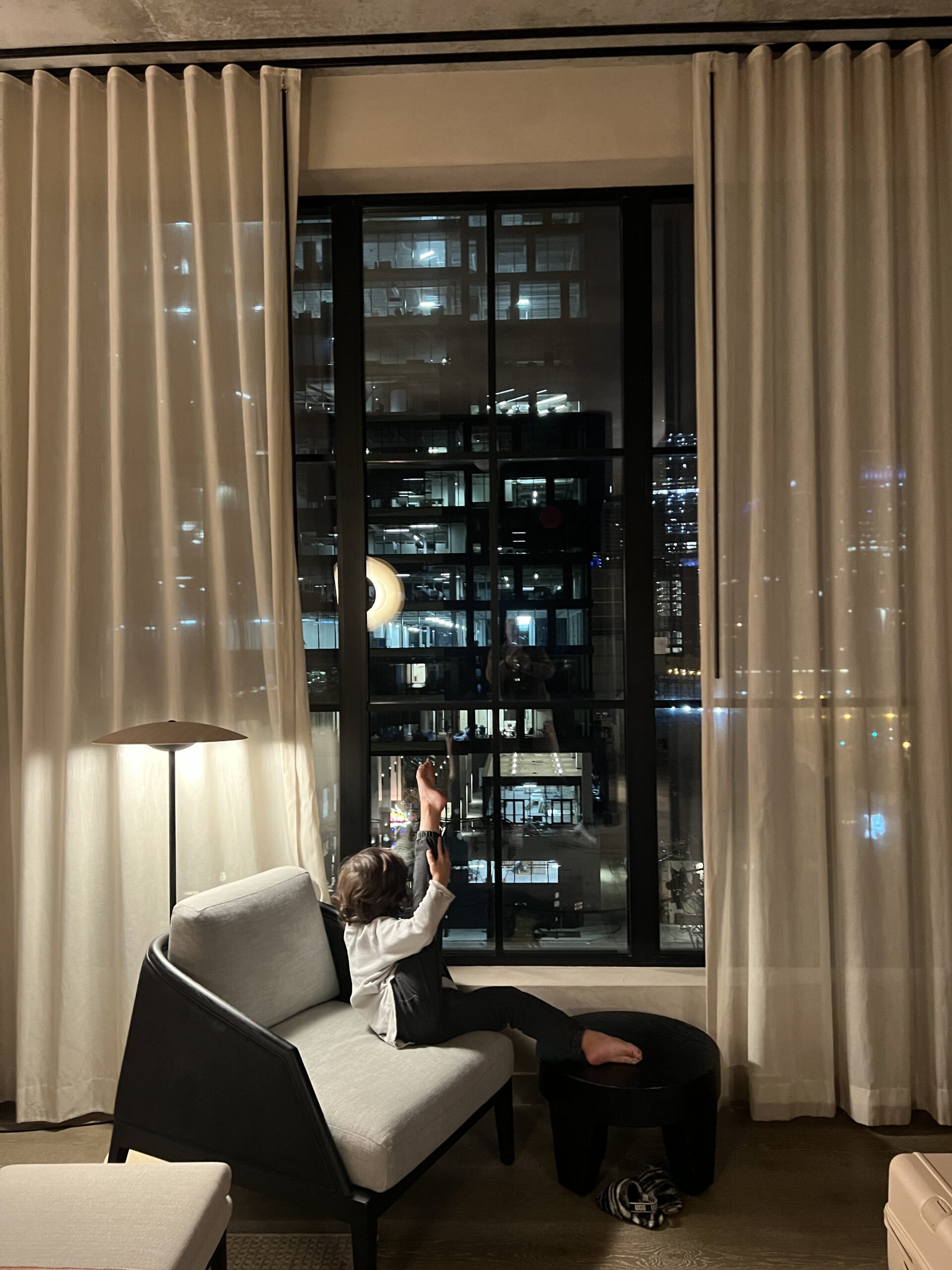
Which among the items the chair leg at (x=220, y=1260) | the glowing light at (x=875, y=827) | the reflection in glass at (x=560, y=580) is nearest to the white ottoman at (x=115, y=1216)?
the chair leg at (x=220, y=1260)

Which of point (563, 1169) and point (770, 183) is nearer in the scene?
point (563, 1169)

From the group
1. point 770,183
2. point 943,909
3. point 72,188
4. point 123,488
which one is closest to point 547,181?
point 770,183

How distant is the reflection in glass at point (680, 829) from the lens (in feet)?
10.5

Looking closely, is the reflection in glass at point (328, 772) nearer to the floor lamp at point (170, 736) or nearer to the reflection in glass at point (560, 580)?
the floor lamp at point (170, 736)

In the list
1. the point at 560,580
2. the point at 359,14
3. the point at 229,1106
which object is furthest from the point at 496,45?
the point at 229,1106

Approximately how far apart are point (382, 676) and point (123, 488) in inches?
41.9

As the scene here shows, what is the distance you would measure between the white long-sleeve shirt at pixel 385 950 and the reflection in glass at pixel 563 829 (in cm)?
80

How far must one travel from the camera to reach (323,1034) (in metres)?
2.51

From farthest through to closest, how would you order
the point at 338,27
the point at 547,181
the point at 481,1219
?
the point at 547,181, the point at 338,27, the point at 481,1219

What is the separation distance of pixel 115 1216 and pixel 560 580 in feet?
7.35

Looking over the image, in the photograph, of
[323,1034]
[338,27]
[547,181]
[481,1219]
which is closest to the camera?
[481,1219]

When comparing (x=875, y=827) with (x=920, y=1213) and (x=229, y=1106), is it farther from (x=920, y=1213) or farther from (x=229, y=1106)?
(x=229, y=1106)

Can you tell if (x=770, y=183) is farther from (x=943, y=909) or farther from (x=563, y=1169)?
(x=563, y=1169)

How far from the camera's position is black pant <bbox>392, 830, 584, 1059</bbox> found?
2445mm
